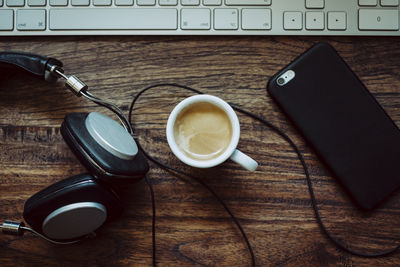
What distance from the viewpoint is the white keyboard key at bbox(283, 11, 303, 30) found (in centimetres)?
52

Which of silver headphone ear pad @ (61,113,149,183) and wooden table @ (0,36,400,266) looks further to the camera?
wooden table @ (0,36,400,266)

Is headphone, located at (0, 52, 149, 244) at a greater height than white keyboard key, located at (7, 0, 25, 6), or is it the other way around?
white keyboard key, located at (7, 0, 25, 6)

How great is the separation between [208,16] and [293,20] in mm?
140

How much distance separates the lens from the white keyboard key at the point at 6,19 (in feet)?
1.73

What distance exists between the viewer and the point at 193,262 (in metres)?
0.53

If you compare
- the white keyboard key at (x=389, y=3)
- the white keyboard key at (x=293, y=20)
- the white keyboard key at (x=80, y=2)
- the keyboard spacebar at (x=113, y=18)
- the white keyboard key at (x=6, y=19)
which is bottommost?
the white keyboard key at (x=6, y=19)

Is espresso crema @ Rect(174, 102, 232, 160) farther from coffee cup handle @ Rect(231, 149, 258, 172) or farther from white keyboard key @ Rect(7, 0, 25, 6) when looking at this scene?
white keyboard key @ Rect(7, 0, 25, 6)

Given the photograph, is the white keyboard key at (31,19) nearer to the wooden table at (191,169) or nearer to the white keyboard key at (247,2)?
the wooden table at (191,169)

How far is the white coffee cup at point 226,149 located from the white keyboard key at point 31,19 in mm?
273

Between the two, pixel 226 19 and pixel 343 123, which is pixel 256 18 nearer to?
pixel 226 19

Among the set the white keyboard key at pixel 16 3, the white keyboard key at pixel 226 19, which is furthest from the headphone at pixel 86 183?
the white keyboard key at pixel 226 19

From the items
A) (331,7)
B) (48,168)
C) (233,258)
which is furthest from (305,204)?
(48,168)

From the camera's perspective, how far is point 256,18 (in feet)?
1.72

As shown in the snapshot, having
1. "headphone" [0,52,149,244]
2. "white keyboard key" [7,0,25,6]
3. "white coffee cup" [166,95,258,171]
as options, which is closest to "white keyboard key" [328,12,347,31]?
"white coffee cup" [166,95,258,171]
